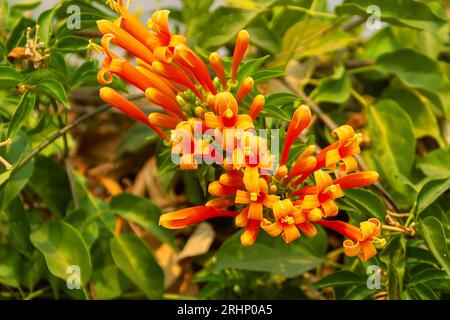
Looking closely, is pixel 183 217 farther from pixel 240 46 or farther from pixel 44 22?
pixel 44 22

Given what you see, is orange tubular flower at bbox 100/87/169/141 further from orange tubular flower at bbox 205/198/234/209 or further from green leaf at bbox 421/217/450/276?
green leaf at bbox 421/217/450/276

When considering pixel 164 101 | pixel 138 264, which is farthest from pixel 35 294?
pixel 164 101

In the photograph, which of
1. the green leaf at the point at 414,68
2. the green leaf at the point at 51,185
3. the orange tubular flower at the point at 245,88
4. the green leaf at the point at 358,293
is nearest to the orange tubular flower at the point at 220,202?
the orange tubular flower at the point at 245,88

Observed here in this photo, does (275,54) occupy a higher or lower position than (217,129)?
higher

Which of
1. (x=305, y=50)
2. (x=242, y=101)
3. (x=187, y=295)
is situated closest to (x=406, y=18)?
(x=305, y=50)

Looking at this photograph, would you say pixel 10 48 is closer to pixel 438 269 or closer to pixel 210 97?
pixel 210 97

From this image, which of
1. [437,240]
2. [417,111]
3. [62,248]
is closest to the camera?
[437,240]
